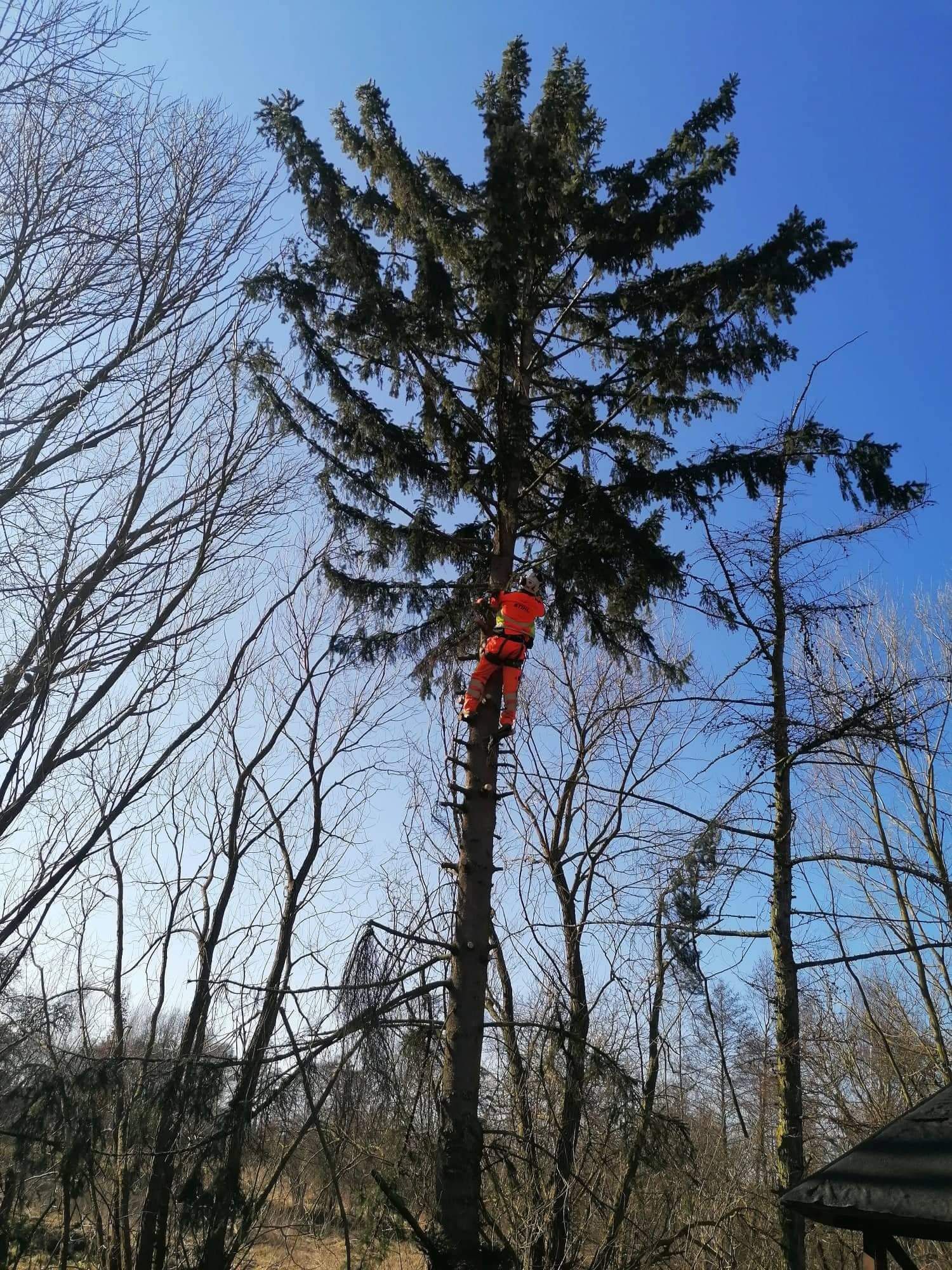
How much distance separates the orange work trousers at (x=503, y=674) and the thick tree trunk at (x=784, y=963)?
117 inches

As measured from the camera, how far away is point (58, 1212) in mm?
8602

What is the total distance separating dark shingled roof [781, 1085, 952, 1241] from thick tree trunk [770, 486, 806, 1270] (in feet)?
5.89

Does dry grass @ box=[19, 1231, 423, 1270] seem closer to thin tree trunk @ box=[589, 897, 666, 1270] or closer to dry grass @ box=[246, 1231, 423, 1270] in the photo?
dry grass @ box=[246, 1231, 423, 1270]

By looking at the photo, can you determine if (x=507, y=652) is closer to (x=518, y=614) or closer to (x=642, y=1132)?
(x=518, y=614)

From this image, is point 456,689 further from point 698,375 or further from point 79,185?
point 79,185

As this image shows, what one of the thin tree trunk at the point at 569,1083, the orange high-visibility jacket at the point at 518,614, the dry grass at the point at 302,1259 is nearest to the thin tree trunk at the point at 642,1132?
the thin tree trunk at the point at 569,1083

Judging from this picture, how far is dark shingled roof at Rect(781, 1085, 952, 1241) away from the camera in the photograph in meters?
4.60

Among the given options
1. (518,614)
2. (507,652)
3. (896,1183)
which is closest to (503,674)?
(507,652)

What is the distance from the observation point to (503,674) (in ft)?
21.1

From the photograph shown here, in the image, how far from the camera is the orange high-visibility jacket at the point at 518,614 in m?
6.31

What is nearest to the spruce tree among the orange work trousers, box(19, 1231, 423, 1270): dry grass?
the orange work trousers

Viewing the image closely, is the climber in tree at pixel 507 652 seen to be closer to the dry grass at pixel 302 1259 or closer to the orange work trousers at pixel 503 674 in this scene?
the orange work trousers at pixel 503 674

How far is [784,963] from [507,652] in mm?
3896

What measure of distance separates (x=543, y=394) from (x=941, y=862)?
40.0ft
